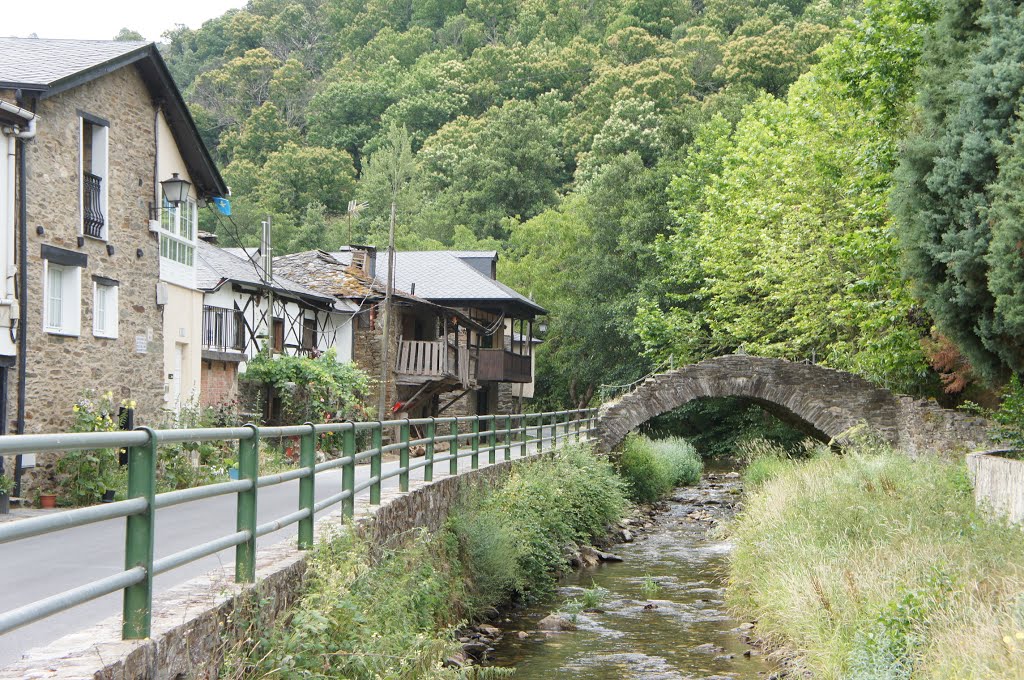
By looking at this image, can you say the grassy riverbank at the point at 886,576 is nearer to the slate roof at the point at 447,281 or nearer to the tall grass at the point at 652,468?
the tall grass at the point at 652,468

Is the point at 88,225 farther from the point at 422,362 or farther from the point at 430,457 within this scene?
the point at 422,362

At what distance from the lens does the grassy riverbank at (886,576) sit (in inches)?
279

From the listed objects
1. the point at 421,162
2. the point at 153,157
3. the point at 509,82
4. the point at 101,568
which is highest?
the point at 509,82

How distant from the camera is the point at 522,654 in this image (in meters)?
10.4

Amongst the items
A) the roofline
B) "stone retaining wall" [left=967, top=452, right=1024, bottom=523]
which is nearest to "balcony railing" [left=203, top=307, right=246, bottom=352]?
the roofline

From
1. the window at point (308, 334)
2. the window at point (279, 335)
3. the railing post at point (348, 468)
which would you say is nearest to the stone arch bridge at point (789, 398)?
the window at point (308, 334)

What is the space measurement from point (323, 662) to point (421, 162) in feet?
188

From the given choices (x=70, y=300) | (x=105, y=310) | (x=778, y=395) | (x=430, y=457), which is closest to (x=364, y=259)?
(x=778, y=395)

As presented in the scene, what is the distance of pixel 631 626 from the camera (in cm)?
1201

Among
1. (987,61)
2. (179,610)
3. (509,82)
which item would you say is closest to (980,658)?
(179,610)

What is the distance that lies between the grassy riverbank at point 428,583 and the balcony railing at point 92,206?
22.6 ft

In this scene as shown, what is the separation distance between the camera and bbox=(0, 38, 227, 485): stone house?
1349cm

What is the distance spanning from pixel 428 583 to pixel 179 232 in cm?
1242

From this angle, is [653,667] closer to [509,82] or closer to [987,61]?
[987,61]
